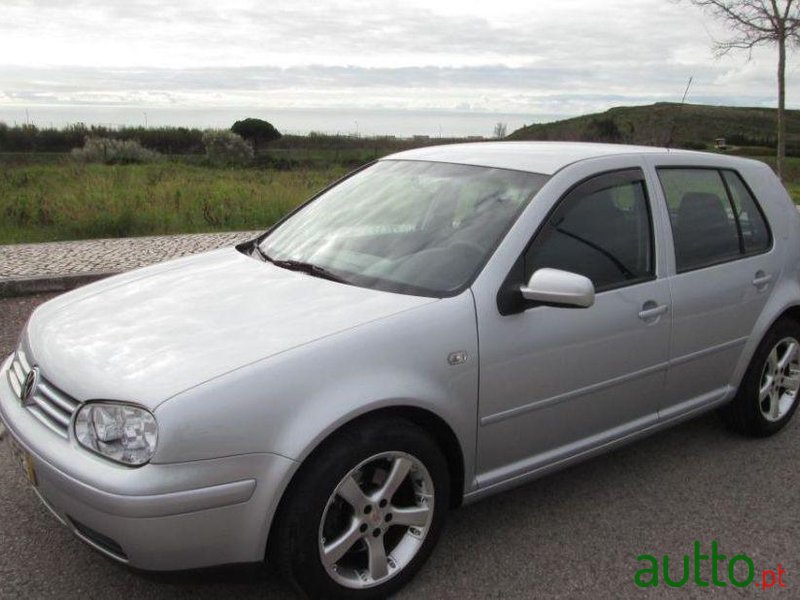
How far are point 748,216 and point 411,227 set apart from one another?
6.71 ft

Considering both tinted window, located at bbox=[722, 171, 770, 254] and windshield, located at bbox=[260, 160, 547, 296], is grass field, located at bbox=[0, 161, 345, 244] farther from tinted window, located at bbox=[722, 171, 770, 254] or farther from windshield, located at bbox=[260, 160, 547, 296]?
tinted window, located at bbox=[722, 171, 770, 254]

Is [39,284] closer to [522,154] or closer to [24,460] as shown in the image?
[24,460]

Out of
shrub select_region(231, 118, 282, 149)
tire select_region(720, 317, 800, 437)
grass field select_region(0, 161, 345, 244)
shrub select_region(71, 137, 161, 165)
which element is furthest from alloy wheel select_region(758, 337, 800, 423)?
shrub select_region(231, 118, 282, 149)

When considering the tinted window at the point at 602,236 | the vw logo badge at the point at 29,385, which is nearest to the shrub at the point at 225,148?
the tinted window at the point at 602,236

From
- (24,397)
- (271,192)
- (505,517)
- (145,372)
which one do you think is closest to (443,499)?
(505,517)

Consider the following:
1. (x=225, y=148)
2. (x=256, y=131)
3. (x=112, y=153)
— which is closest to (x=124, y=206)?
(x=112, y=153)

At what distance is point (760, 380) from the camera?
4.22 m

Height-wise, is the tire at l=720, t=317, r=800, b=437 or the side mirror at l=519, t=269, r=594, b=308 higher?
the side mirror at l=519, t=269, r=594, b=308

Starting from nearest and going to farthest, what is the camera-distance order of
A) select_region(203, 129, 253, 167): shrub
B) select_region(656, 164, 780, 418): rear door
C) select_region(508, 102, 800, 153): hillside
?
1. select_region(656, 164, 780, 418): rear door
2. select_region(203, 129, 253, 167): shrub
3. select_region(508, 102, 800, 153): hillside

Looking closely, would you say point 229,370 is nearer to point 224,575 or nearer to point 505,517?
point 224,575

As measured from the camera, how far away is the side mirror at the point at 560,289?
9.27ft

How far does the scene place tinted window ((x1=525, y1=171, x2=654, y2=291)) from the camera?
10.5 ft

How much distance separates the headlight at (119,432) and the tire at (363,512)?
48 centimetres

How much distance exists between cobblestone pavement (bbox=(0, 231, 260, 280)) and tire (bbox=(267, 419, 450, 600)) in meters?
5.87
